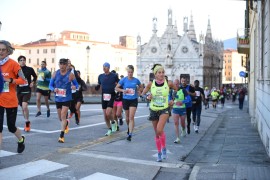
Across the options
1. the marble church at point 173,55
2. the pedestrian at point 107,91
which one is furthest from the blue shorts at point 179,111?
the marble church at point 173,55

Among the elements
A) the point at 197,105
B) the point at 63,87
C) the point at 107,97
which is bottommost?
the point at 197,105

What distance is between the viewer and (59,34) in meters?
126

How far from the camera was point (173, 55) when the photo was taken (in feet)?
287

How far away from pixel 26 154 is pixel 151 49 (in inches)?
3247

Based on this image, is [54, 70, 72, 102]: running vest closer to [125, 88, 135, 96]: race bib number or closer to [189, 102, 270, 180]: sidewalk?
[125, 88, 135, 96]: race bib number

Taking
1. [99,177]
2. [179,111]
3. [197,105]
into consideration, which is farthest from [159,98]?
[197,105]

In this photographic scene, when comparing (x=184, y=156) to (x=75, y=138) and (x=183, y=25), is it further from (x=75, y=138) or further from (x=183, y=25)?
(x=183, y=25)

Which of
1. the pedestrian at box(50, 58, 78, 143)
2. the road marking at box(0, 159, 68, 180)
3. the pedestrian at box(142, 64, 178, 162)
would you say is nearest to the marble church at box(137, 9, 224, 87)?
the pedestrian at box(50, 58, 78, 143)

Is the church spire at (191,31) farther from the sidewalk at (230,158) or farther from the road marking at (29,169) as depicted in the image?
the road marking at (29,169)

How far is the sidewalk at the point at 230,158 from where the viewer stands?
667cm

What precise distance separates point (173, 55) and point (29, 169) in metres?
81.9

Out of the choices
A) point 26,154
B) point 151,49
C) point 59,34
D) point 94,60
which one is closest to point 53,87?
point 26,154

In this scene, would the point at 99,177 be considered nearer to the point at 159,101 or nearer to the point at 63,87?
the point at 159,101

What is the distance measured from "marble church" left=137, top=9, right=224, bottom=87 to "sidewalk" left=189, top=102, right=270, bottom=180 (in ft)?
241
